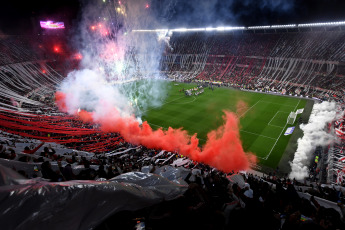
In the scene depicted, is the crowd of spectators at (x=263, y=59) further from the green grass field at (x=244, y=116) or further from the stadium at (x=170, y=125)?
the green grass field at (x=244, y=116)

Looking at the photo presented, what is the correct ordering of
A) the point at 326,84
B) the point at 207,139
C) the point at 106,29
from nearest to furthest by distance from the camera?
the point at 207,139, the point at 326,84, the point at 106,29

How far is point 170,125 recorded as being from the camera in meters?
23.9

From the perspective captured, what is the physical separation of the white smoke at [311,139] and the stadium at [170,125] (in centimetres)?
11

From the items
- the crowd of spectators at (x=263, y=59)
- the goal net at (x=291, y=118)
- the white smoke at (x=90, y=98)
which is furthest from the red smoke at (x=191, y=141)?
the crowd of spectators at (x=263, y=59)

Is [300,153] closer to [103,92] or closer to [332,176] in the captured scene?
[332,176]

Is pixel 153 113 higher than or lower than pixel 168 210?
higher

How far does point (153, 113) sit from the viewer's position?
91.8 feet

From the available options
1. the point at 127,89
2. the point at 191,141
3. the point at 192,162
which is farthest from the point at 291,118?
the point at 127,89

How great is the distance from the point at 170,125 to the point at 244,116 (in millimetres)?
9448

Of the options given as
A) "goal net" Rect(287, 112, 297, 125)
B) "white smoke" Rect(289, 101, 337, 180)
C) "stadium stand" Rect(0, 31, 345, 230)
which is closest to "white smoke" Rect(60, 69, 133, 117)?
"stadium stand" Rect(0, 31, 345, 230)

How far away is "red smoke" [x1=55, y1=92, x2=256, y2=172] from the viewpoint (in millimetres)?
15734

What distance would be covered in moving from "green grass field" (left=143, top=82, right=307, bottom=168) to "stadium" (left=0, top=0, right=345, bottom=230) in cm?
21

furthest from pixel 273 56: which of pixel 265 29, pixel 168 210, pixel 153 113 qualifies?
pixel 168 210

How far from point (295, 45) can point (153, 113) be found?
120ft
